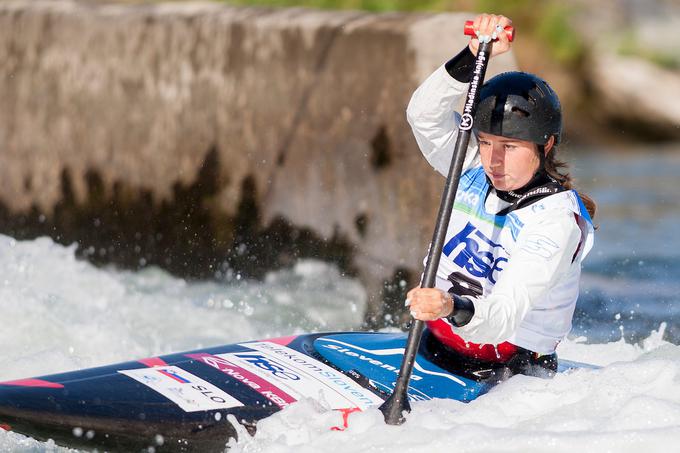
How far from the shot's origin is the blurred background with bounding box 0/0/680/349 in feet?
20.8

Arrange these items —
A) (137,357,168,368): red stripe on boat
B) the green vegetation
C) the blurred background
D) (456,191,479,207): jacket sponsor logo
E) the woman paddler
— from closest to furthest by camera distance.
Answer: the woman paddler < (456,191,479,207): jacket sponsor logo < (137,357,168,368): red stripe on boat < the blurred background < the green vegetation

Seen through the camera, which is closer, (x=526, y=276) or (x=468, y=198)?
(x=526, y=276)

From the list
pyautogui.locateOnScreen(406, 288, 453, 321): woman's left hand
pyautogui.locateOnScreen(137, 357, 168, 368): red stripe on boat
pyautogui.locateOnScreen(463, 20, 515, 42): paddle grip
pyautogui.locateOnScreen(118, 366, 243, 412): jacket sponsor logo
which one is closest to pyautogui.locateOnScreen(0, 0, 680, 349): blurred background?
pyautogui.locateOnScreen(137, 357, 168, 368): red stripe on boat

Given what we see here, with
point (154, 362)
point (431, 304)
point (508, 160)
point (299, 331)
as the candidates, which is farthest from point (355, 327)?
point (431, 304)

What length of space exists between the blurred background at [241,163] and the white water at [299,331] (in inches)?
1.3

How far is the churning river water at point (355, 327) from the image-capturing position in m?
3.40

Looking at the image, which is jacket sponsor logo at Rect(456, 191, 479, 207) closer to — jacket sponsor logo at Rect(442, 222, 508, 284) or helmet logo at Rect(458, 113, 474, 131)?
jacket sponsor logo at Rect(442, 222, 508, 284)

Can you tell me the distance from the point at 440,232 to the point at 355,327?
110 inches

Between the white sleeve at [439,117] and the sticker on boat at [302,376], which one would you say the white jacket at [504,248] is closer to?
→ the white sleeve at [439,117]

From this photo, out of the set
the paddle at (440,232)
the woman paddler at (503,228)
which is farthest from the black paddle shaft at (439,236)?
the woman paddler at (503,228)

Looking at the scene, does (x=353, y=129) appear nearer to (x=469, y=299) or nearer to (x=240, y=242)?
(x=240, y=242)

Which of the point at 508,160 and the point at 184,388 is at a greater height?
the point at 508,160

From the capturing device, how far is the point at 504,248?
373 centimetres

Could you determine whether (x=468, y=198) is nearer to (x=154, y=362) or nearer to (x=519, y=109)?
(x=519, y=109)
